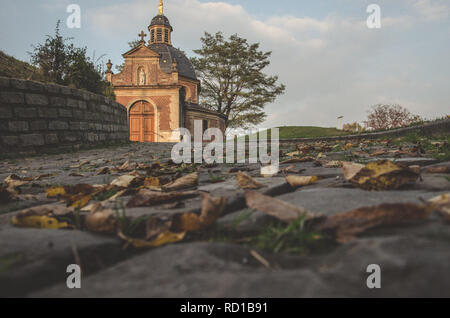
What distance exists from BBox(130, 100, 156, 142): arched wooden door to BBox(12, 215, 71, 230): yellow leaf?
22.1 meters

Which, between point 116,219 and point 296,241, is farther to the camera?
point 116,219

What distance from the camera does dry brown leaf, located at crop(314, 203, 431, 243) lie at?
0.75m

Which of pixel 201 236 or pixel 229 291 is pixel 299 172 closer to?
pixel 201 236

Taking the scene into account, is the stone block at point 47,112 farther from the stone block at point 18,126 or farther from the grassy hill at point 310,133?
the grassy hill at point 310,133

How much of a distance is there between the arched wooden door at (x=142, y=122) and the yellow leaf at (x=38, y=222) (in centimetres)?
2210

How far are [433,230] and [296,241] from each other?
1.07 ft

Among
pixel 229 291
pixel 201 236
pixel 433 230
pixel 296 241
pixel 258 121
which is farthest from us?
pixel 258 121

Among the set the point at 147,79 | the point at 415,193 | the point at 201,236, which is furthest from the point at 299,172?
the point at 147,79

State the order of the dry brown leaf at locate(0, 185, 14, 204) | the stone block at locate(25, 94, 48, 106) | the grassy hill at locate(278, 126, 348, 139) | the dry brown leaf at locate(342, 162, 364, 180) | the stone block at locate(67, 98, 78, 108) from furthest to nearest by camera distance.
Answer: the grassy hill at locate(278, 126, 348, 139) → the stone block at locate(67, 98, 78, 108) → the stone block at locate(25, 94, 48, 106) → the dry brown leaf at locate(0, 185, 14, 204) → the dry brown leaf at locate(342, 162, 364, 180)

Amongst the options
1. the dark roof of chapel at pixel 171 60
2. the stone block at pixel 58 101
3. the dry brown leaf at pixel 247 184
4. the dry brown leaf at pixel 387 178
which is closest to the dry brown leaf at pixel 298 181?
the dry brown leaf at pixel 247 184

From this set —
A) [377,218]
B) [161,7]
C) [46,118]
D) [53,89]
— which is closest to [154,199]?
[377,218]

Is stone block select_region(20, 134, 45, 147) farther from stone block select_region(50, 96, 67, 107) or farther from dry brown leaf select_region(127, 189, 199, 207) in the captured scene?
dry brown leaf select_region(127, 189, 199, 207)

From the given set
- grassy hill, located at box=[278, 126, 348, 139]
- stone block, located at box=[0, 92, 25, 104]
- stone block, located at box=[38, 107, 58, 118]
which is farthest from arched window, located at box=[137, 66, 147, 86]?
stone block, located at box=[0, 92, 25, 104]
